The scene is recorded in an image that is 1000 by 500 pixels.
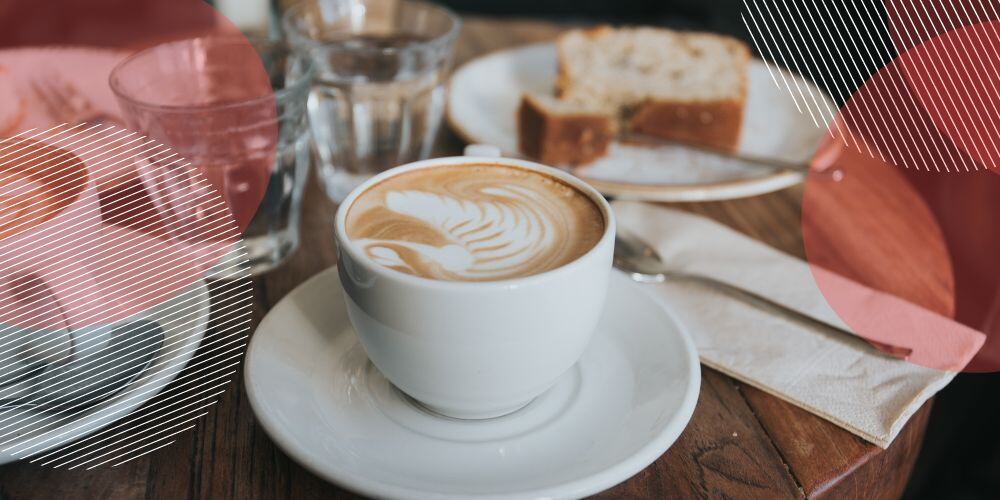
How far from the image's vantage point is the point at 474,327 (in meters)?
0.44

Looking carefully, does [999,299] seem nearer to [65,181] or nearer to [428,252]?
[428,252]

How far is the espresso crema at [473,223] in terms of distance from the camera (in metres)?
0.47

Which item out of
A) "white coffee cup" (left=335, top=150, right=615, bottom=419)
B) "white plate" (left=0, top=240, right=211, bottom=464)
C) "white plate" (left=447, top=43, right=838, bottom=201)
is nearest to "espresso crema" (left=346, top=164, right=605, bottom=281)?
"white coffee cup" (left=335, top=150, right=615, bottom=419)

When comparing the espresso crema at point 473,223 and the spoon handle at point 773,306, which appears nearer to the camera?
the espresso crema at point 473,223

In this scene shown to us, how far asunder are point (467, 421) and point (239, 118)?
1.08 feet

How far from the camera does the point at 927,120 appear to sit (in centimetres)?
77

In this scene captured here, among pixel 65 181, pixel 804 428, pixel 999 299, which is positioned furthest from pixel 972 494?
pixel 65 181

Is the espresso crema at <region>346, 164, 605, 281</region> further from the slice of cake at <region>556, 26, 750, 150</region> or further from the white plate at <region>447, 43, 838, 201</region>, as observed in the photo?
the slice of cake at <region>556, 26, 750, 150</region>

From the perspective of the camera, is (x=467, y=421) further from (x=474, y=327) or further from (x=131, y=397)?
(x=131, y=397)

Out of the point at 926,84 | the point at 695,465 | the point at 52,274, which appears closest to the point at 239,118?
the point at 52,274

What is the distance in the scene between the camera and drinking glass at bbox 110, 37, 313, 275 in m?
0.64

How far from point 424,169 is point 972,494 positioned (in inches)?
40.1

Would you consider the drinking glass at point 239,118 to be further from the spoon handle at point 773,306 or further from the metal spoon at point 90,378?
the spoon handle at point 773,306
